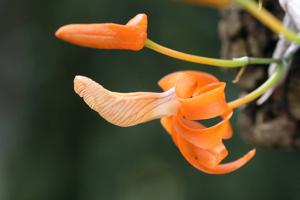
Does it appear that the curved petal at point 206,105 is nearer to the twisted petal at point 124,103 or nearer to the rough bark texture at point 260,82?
the twisted petal at point 124,103

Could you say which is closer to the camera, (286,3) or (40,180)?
(286,3)

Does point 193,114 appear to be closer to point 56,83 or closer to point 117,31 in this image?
point 117,31

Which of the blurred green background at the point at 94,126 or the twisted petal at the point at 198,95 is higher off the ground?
the twisted petal at the point at 198,95

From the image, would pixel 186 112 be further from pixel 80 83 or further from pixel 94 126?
pixel 94 126

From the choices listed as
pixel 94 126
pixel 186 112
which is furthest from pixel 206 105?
pixel 94 126

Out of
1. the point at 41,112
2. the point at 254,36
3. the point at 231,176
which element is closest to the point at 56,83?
the point at 41,112

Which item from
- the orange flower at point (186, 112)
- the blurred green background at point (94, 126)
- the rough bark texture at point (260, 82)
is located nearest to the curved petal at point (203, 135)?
the orange flower at point (186, 112)

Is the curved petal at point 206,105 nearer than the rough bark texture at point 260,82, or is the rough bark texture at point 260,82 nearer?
the curved petal at point 206,105
